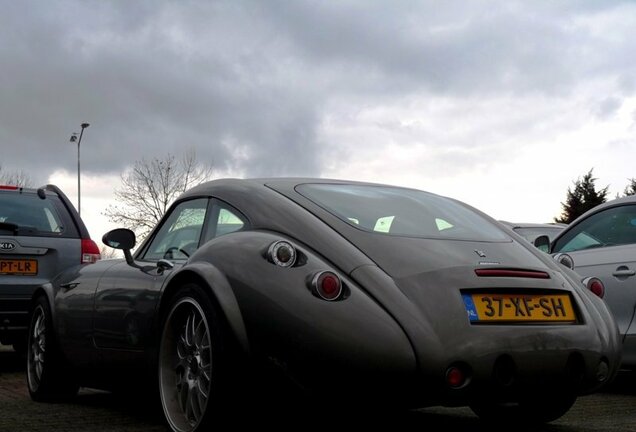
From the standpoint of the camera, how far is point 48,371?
22.0 feet

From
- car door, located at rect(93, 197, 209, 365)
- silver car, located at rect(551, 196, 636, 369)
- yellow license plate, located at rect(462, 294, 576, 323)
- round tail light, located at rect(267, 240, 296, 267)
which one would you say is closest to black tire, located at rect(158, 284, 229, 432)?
car door, located at rect(93, 197, 209, 365)

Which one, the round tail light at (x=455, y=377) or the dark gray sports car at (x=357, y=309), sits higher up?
the dark gray sports car at (x=357, y=309)

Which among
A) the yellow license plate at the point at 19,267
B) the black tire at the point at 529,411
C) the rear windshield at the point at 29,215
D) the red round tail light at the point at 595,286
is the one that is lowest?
the black tire at the point at 529,411

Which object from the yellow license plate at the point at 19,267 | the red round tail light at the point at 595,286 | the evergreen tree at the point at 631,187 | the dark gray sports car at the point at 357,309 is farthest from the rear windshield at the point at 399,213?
the evergreen tree at the point at 631,187

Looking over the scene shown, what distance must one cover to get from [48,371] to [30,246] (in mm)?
2880

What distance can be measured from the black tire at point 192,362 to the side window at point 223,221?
0.42 meters

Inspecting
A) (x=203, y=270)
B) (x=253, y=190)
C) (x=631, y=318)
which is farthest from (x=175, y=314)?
(x=631, y=318)

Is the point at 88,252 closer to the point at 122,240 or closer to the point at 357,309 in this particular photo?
the point at 122,240

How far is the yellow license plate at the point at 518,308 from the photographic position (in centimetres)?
445

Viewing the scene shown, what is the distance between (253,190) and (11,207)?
16.9 feet

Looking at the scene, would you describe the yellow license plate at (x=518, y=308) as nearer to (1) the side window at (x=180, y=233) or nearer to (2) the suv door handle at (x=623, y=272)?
(1) the side window at (x=180, y=233)

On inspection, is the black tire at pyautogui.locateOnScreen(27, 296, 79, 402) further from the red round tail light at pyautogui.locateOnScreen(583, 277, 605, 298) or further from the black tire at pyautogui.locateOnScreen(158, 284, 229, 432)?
the red round tail light at pyautogui.locateOnScreen(583, 277, 605, 298)

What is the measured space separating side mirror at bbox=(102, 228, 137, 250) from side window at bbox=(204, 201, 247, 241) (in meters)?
0.79

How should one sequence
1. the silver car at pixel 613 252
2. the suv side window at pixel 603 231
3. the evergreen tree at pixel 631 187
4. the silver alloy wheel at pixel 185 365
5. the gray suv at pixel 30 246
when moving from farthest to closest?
the evergreen tree at pixel 631 187 < the gray suv at pixel 30 246 < the suv side window at pixel 603 231 < the silver car at pixel 613 252 < the silver alloy wheel at pixel 185 365
